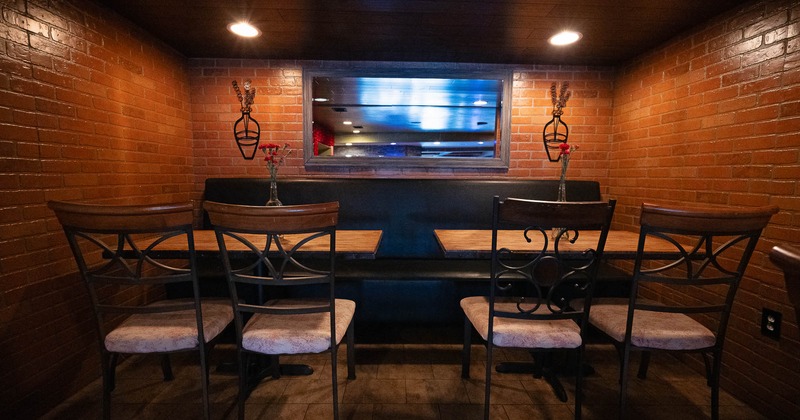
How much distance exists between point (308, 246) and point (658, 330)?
1669 millimetres

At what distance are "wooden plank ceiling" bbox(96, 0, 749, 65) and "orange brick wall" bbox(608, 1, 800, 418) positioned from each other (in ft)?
0.72

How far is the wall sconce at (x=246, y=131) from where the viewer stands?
9.56 feet

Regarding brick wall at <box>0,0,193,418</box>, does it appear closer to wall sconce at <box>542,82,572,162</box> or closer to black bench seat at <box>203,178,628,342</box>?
black bench seat at <box>203,178,628,342</box>

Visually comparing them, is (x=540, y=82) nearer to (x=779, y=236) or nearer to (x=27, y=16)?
(x=779, y=236)

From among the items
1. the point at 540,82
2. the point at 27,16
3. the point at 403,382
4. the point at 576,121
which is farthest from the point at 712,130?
the point at 27,16

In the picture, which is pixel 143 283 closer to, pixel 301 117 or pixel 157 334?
pixel 157 334

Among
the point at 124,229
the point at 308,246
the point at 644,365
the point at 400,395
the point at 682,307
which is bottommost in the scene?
the point at 400,395

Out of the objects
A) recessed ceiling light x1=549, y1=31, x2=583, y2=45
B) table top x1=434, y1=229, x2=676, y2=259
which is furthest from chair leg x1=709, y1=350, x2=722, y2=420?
recessed ceiling light x1=549, y1=31, x2=583, y2=45

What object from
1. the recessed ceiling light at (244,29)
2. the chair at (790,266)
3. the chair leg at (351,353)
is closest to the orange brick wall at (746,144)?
the chair at (790,266)

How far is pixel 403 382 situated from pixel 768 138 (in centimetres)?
239

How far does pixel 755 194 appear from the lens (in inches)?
71.9

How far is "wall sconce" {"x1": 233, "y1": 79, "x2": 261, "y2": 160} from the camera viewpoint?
291 cm

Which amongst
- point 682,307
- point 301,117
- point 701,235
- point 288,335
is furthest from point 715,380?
point 301,117

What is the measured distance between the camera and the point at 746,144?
188 centimetres
